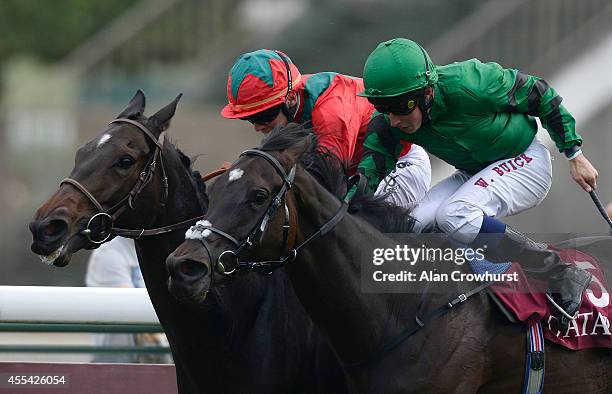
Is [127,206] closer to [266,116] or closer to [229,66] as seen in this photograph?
[266,116]

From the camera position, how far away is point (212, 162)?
14.1 meters

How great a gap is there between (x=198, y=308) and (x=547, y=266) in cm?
126

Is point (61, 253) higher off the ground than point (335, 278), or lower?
higher

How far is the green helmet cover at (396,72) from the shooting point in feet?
14.6

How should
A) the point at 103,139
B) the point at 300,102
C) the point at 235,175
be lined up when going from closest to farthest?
the point at 235,175
the point at 103,139
the point at 300,102

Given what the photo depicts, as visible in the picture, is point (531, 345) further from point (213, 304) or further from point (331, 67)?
point (331, 67)

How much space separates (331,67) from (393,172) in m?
8.76

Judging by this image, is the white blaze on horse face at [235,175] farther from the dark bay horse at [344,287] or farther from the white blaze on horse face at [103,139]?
the white blaze on horse face at [103,139]

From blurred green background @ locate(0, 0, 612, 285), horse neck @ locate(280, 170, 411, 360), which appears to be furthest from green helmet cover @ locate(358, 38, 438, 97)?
blurred green background @ locate(0, 0, 612, 285)

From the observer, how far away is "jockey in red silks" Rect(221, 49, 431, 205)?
4836 millimetres

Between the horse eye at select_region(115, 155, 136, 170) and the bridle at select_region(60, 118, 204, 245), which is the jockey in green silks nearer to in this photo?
the bridle at select_region(60, 118, 204, 245)

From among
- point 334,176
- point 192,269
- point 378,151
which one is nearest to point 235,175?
point 192,269

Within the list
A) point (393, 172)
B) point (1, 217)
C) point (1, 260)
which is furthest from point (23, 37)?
point (393, 172)

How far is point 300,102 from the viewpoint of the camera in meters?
4.99
